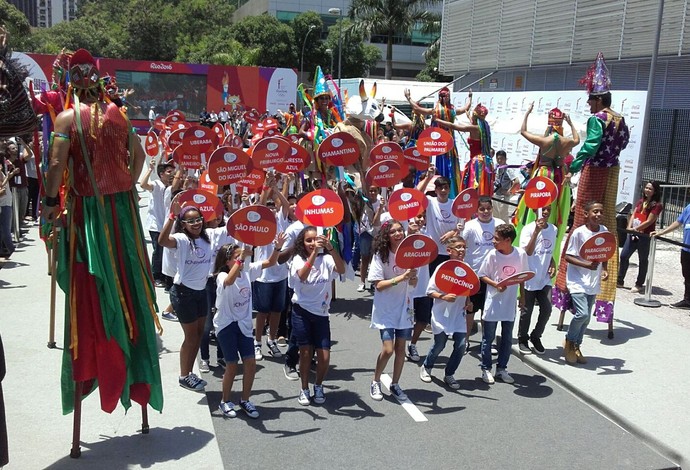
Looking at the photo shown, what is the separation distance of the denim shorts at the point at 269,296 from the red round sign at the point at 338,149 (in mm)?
1588

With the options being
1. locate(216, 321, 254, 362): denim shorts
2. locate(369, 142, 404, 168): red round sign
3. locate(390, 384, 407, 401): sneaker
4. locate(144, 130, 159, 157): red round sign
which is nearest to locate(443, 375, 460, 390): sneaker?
locate(390, 384, 407, 401): sneaker

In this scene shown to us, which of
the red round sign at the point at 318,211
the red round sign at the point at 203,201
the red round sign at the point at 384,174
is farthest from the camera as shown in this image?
the red round sign at the point at 384,174

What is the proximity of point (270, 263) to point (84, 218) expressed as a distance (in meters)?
1.95

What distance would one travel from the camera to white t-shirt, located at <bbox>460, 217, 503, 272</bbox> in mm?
7441

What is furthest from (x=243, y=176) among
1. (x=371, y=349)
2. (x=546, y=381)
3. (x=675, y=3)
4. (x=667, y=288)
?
(x=675, y=3)

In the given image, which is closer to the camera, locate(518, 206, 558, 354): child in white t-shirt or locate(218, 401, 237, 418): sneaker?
locate(218, 401, 237, 418): sneaker

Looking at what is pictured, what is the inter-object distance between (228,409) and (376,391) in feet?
4.33

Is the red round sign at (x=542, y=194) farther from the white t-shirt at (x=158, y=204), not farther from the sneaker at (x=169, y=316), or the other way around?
the white t-shirt at (x=158, y=204)

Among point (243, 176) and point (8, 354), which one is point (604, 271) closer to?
point (243, 176)

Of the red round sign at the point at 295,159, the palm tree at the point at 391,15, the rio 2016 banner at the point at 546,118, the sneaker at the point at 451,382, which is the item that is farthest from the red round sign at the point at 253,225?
the palm tree at the point at 391,15

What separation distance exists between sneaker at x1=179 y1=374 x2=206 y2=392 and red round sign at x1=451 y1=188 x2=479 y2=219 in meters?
3.31

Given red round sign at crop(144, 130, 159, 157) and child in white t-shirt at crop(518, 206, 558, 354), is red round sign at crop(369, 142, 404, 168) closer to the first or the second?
child in white t-shirt at crop(518, 206, 558, 354)

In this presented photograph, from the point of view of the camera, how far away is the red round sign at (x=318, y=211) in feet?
19.5

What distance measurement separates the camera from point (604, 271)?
7.51 m
